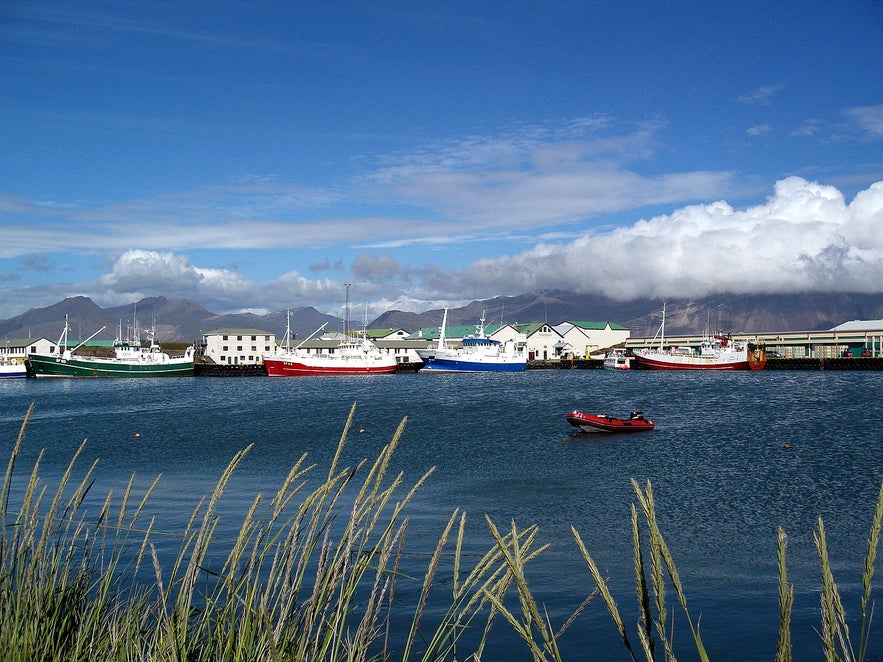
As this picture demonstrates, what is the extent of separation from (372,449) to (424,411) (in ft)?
52.7

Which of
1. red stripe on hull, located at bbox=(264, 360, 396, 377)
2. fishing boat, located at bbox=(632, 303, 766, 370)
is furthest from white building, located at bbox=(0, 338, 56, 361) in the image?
fishing boat, located at bbox=(632, 303, 766, 370)

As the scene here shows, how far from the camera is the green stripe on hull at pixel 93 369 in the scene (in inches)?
3521

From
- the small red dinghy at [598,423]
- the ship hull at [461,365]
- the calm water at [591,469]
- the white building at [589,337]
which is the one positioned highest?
the white building at [589,337]

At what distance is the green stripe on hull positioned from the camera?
89438mm

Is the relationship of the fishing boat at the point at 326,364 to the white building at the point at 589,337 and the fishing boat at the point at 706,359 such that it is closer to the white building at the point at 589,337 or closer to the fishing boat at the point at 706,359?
the fishing boat at the point at 706,359

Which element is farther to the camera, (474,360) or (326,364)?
(474,360)

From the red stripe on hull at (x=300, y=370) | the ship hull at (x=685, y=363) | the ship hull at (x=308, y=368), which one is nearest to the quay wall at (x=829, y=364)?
the ship hull at (x=685, y=363)

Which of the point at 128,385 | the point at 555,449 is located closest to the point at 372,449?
the point at 555,449

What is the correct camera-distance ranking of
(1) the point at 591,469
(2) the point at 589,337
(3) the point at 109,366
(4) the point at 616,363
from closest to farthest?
(1) the point at 591,469 < (3) the point at 109,366 < (4) the point at 616,363 < (2) the point at 589,337

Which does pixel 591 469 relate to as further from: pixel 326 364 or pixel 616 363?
pixel 616 363

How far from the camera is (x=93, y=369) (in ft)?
296

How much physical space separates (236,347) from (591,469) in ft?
330

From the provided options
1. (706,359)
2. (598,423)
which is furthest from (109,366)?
(706,359)

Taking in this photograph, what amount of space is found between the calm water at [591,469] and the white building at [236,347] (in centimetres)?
6030
